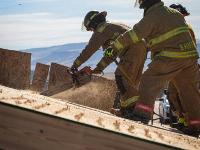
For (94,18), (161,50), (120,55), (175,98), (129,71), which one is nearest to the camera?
(161,50)

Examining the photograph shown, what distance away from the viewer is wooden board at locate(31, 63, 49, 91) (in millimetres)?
15844

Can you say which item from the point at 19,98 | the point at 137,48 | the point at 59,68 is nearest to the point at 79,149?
the point at 19,98

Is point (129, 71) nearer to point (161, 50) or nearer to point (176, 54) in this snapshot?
point (161, 50)

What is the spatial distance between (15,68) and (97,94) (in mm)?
3626

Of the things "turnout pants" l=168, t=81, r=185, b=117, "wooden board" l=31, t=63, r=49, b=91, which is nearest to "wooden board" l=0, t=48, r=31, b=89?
"wooden board" l=31, t=63, r=49, b=91

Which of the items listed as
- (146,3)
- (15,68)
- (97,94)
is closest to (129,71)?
(146,3)

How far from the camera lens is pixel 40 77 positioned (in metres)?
15.9

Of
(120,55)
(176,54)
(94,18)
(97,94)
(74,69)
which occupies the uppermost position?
(94,18)

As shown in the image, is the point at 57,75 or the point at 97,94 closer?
the point at 97,94

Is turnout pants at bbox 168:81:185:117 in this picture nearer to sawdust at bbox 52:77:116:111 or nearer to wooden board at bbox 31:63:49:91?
sawdust at bbox 52:77:116:111

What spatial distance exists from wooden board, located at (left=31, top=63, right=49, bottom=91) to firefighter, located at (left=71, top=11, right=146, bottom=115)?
25.4ft

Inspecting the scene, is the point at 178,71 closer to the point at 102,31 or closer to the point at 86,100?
the point at 102,31

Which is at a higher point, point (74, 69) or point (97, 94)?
point (74, 69)

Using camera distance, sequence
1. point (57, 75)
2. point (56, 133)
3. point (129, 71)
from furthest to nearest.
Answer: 1. point (57, 75)
2. point (129, 71)
3. point (56, 133)
